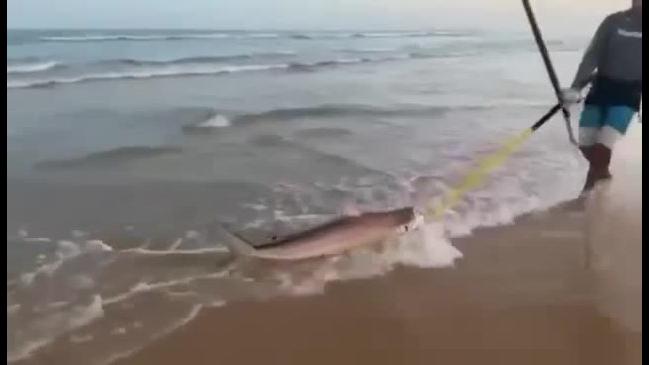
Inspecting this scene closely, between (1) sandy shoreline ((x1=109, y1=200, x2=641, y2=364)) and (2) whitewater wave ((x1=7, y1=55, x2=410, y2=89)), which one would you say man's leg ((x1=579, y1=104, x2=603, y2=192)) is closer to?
(1) sandy shoreline ((x1=109, y1=200, x2=641, y2=364))

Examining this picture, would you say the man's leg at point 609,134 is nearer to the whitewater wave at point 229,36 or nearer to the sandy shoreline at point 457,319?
the sandy shoreline at point 457,319

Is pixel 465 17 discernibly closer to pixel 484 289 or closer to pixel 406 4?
pixel 406 4

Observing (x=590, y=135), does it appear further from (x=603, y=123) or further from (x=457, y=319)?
(x=457, y=319)

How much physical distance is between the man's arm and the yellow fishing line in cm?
10

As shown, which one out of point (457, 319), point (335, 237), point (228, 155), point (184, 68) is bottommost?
point (457, 319)

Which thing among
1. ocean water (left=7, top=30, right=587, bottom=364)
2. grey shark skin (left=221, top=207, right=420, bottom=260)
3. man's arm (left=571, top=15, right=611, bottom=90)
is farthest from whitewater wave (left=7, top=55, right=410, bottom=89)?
man's arm (left=571, top=15, right=611, bottom=90)

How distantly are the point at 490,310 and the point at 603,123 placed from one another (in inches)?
12.0

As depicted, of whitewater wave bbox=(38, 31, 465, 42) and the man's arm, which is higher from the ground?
whitewater wave bbox=(38, 31, 465, 42)

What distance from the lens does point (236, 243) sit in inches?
41.8

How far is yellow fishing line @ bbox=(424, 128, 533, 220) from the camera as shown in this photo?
110cm

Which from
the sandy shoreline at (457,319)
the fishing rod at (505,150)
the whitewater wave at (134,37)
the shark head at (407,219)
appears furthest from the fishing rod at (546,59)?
the whitewater wave at (134,37)

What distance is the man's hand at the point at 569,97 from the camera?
3.70 feet

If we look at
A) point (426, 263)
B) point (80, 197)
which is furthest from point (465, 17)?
point (80, 197)

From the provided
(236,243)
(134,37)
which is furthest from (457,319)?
(134,37)
